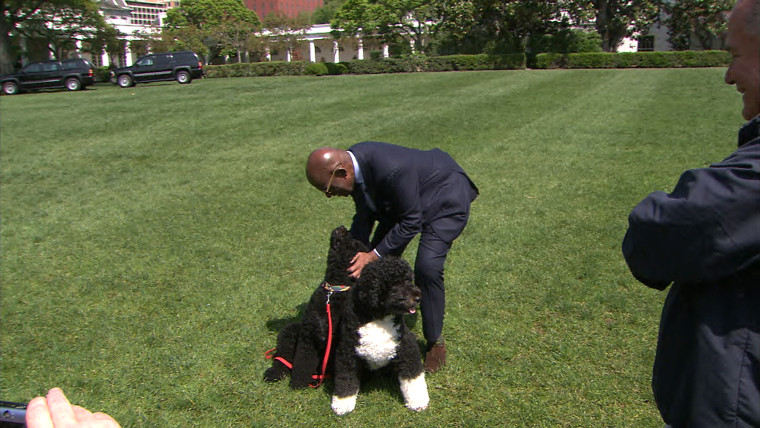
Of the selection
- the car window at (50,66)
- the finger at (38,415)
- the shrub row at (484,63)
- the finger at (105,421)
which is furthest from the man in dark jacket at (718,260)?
the car window at (50,66)

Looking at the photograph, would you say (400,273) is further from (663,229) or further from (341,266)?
(663,229)

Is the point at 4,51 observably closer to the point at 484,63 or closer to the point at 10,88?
the point at 10,88

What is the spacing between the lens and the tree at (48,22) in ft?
125

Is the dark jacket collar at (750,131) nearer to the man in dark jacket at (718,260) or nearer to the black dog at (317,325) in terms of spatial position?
the man in dark jacket at (718,260)

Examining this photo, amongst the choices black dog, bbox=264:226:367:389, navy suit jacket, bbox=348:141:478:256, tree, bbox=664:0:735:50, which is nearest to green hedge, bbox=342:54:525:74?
tree, bbox=664:0:735:50

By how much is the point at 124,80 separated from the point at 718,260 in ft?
118

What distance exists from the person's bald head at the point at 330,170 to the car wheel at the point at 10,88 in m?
35.5

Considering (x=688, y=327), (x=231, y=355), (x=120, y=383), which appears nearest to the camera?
(x=688, y=327)

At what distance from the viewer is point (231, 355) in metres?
4.57

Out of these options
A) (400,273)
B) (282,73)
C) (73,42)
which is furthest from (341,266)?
(73,42)

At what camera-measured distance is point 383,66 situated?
36.1m

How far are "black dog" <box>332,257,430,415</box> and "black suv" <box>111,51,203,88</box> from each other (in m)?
32.3

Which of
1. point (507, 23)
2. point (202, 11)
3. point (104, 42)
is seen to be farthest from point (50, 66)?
point (202, 11)

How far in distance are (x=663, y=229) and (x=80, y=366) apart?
4.56 metres
